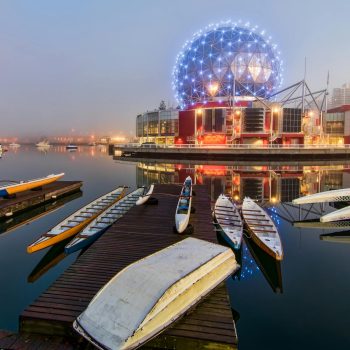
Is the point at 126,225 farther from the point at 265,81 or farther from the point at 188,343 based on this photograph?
the point at 265,81

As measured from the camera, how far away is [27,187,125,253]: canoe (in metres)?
13.3

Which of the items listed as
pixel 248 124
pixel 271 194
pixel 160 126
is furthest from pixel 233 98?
pixel 271 194

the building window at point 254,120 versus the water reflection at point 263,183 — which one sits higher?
the building window at point 254,120

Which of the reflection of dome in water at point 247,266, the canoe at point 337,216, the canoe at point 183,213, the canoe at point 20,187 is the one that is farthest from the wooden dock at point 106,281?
the canoe at point 20,187

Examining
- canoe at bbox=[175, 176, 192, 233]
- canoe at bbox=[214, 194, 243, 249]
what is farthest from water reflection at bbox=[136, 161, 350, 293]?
canoe at bbox=[175, 176, 192, 233]

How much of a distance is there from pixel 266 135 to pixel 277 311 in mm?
64855

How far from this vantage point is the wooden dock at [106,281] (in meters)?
6.00

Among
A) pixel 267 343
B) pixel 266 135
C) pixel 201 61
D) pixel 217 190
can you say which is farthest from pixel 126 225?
pixel 201 61

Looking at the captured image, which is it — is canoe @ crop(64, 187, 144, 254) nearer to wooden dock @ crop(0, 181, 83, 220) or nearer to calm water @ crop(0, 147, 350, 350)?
calm water @ crop(0, 147, 350, 350)

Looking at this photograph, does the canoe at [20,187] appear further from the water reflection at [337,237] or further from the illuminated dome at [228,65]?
the illuminated dome at [228,65]

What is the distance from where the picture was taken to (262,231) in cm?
1499

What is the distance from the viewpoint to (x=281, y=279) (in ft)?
37.8

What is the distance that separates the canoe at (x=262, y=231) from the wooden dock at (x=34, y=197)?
15.7m

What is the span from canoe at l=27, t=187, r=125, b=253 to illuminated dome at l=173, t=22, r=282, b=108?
60.5m
